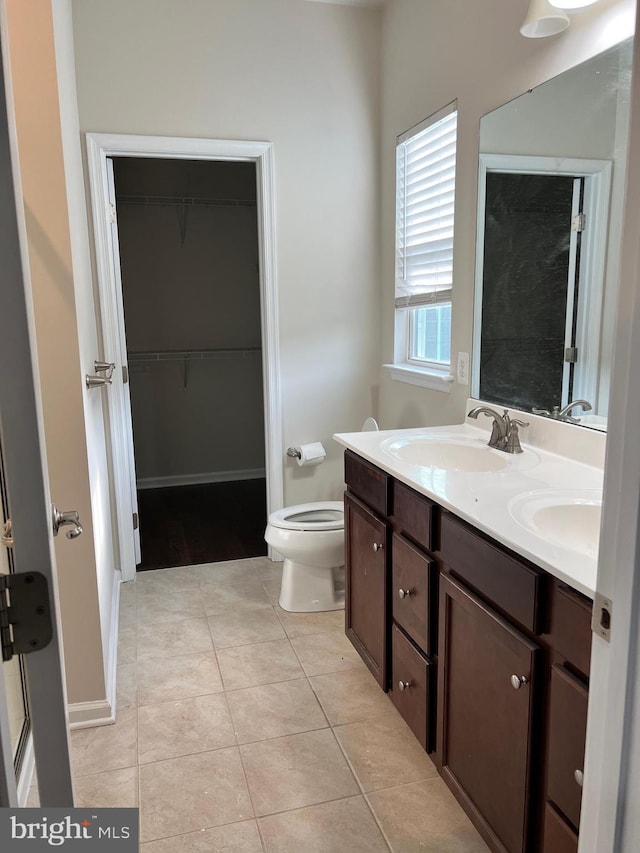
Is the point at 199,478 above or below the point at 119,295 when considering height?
below

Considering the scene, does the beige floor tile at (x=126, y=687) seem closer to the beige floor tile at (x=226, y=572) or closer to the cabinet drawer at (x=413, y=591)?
the beige floor tile at (x=226, y=572)

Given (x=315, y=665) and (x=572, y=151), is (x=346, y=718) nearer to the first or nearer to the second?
(x=315, y=665)

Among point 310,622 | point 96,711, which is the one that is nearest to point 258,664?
point 310,622

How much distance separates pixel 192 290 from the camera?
482 centimetres

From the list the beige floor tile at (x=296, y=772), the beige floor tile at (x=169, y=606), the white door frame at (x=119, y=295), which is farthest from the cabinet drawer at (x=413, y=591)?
the white door frame at (x=119, y=295)

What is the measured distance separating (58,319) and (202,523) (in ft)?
7.97

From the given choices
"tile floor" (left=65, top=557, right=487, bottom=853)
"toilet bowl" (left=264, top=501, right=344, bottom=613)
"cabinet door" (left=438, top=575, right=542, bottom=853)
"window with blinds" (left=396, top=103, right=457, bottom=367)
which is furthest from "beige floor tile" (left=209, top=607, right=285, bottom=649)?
"window with blinds" (left=396, top=103, right=457, bottom=367)

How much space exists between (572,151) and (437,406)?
1.22m

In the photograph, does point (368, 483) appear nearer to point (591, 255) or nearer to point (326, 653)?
point (326, 653)

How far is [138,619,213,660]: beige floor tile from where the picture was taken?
263 centimetres

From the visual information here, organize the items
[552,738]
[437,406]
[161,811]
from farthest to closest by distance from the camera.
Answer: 1. [437,406]
2. [161,811]
3. [552,738]

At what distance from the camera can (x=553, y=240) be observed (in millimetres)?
2041

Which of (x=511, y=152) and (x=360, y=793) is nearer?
(x=360, y=793)

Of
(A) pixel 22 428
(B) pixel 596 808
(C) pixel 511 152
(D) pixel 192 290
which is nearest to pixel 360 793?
(B) pixel 596 808
